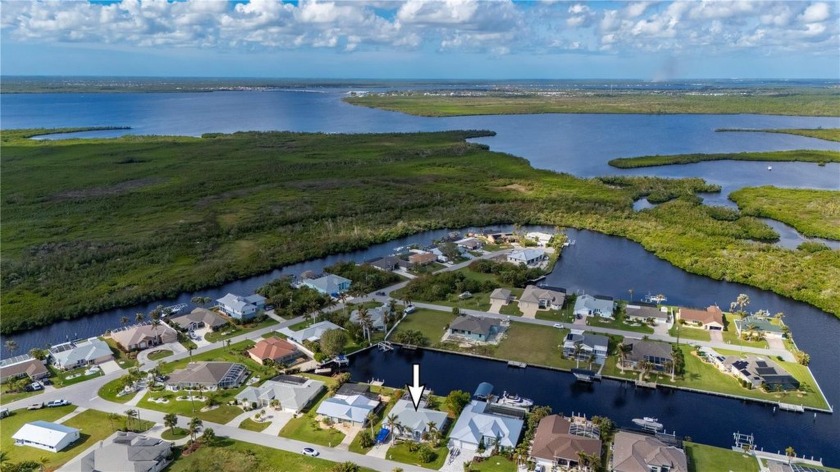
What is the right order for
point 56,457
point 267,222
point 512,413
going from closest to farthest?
point 56,457, point 512,413, point 267,222

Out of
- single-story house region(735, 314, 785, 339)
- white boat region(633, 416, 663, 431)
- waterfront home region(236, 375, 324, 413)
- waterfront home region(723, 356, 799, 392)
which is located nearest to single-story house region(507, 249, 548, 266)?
single-story house region(735, 314, 785, 339)

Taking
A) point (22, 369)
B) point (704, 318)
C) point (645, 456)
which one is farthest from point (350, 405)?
point (704, 318)

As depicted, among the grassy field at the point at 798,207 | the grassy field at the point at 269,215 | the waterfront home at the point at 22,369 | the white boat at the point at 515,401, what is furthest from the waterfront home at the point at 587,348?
the grassy field at the point at 798,207

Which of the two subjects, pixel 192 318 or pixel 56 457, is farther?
pixel 192 318

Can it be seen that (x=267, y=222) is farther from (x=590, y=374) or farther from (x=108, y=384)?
(x=590, y=374)

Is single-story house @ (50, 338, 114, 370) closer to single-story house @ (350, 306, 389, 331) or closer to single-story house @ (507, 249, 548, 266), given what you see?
single-story house @ (350, 306, 389, 331)

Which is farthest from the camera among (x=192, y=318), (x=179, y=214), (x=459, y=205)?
(x=459, y=205)

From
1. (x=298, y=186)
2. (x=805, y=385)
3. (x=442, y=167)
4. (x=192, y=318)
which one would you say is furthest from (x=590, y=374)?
(x=442, y=167)
